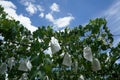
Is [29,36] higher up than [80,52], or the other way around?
[29,36]

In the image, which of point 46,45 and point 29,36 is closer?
point 46,45

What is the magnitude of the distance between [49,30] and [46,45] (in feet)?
2.37

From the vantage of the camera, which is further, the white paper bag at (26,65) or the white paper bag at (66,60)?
the white paper bag at (66,60)

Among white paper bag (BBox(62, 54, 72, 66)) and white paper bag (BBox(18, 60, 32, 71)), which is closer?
white paper bag (BBox(18, 60, 32, 71))

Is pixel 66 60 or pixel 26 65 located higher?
pixel 66 60

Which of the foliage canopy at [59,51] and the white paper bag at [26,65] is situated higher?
the foliage canopy at [59,51]

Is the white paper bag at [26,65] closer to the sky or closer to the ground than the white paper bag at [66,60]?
closer to the ground

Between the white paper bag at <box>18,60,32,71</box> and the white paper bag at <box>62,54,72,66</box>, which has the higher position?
the white paper bag at <box>62,54,72,66</box>

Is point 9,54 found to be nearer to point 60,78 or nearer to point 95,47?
point 60,78

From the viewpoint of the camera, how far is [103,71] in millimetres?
6480

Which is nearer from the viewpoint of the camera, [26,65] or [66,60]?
[26,65]

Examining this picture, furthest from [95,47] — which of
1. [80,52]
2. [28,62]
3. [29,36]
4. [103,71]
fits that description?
[28,62]

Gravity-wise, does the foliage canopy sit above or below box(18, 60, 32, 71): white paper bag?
above

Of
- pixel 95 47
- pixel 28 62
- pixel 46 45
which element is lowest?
pixel 28 62
